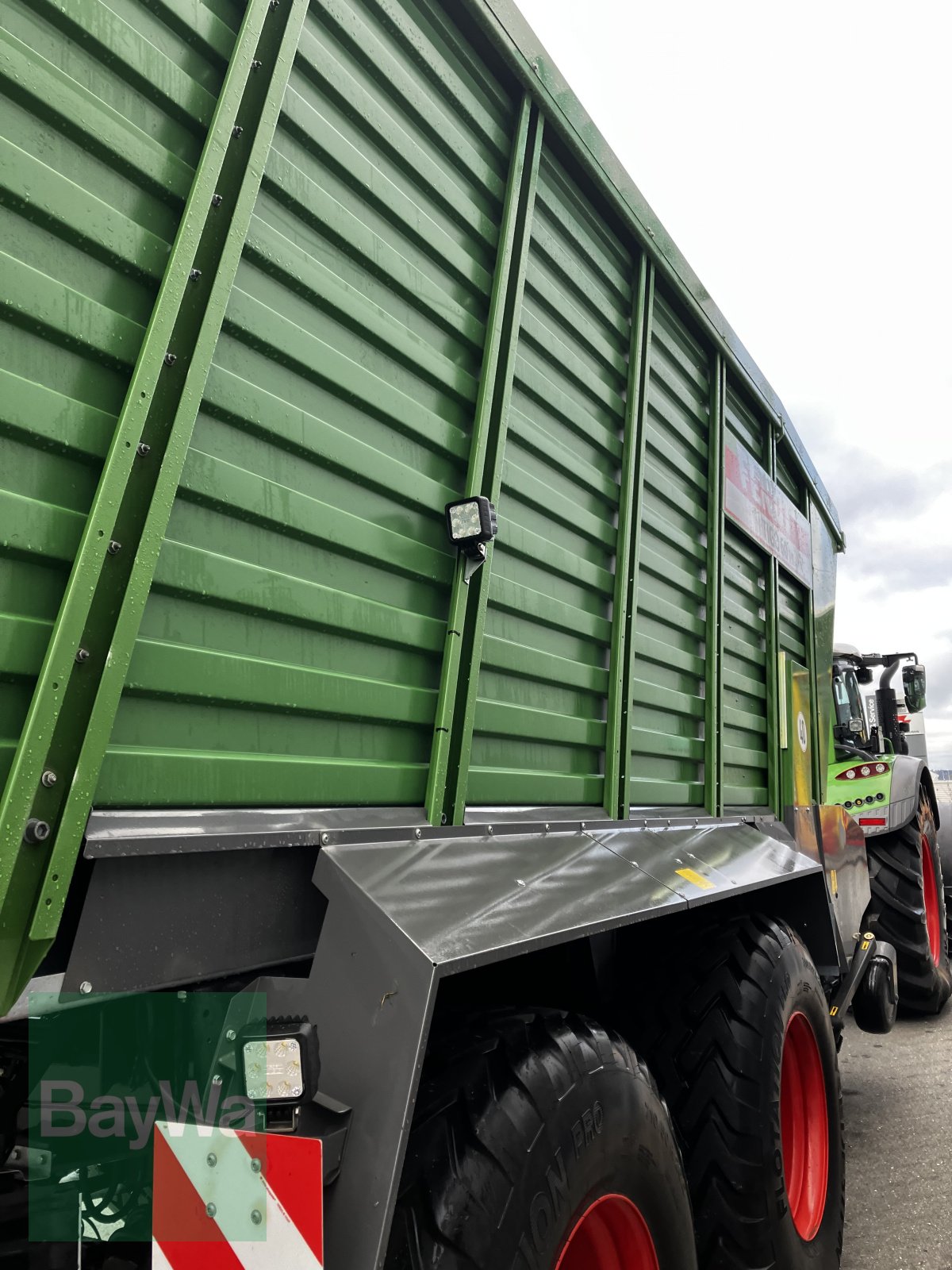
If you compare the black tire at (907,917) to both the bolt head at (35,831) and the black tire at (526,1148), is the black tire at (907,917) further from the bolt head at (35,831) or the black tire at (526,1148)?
the bolt head at (35,831)

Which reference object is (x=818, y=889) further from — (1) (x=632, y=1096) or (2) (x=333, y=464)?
(2) (x=333, y=464)

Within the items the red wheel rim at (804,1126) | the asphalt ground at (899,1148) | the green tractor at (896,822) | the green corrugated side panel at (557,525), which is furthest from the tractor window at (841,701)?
the green corrugated side panel at (557,525)

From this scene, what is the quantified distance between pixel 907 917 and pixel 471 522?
18.7 feet

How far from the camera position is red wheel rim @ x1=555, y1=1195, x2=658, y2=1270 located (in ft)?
5.58

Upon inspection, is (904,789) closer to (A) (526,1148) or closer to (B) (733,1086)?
(B) (733,1086)

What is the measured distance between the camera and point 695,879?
241 cm

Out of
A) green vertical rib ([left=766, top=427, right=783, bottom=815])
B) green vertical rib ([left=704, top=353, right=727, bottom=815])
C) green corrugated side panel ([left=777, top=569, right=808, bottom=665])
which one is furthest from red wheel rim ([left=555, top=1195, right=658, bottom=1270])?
green corrugated side panel ([left=777, top=569, right=808, bottom=665])

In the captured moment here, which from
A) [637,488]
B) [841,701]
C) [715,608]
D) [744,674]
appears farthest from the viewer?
[841,701]

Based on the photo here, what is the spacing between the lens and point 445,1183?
140 centimetres

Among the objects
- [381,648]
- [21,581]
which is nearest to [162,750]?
[21,581]

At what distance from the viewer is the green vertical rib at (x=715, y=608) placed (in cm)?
325

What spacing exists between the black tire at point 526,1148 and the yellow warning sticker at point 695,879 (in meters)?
0.57

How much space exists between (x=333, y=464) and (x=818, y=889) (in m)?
2.58

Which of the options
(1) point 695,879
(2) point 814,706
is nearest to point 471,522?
(1) point 695,879
